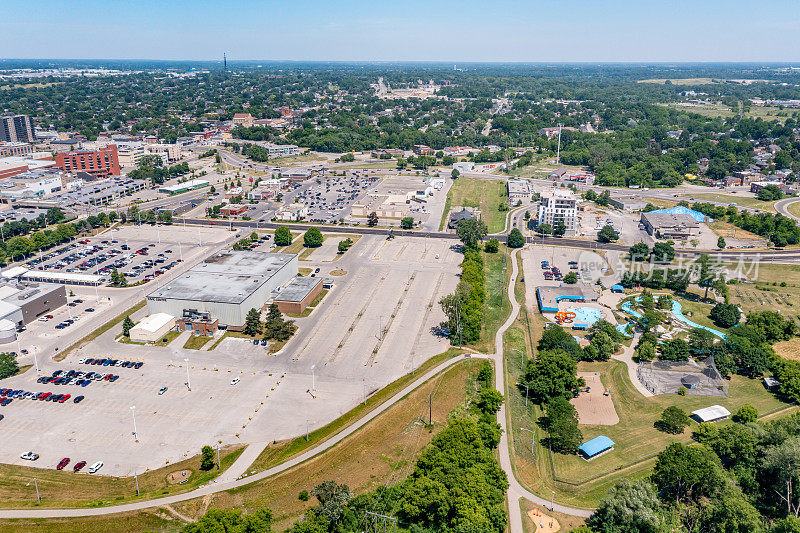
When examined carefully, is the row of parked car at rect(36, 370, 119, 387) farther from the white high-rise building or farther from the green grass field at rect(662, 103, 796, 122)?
the green grass field at rect(662, 103, 796, 122)

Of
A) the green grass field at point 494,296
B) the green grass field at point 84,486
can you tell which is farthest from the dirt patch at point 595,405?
the green grass field at point 84,486

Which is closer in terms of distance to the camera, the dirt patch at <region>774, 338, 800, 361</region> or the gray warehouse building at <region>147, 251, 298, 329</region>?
the dirt patch at <region>774, 338, 800, 361</region>

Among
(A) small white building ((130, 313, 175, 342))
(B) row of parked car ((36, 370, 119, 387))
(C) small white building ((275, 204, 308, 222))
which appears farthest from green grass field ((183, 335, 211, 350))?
(C) small white building ((275, 204, 308, 222))

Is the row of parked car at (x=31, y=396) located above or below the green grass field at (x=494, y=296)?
below

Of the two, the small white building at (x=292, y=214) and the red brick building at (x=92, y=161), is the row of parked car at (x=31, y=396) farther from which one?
the red brick building at (x=92, y=161)

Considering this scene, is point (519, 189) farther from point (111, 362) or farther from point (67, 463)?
point (67, 463)

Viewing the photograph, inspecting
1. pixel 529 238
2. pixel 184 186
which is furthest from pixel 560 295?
pixel 184 186
